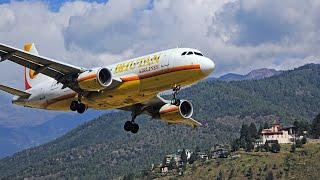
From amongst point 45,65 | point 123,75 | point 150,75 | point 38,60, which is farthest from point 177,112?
point 38,60

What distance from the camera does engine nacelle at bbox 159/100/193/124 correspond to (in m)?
72.5

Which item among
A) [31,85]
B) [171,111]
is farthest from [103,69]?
[31,85]

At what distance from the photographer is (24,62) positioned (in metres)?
65.0

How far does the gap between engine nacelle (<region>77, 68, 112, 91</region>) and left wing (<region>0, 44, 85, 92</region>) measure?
1.66 m

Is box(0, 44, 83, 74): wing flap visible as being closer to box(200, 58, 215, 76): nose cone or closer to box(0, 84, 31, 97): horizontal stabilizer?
box(0, 84, 31, 97): horizontal stabilizer

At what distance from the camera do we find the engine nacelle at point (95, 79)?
6278 cm

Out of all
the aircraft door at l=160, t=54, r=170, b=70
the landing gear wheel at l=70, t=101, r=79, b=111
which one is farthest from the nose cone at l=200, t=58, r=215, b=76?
the landing gear wheel at l=70, t=101, r=79, b=111

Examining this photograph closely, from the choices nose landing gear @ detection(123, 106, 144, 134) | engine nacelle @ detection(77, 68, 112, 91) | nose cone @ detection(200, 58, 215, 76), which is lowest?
nose landing gear @ detection(123, 106, 144, 134)

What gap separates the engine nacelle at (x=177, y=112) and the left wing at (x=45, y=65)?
1150 centimetres

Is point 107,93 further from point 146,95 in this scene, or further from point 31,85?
point 31,85

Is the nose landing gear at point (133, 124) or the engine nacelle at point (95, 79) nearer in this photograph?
the engine nacelle at point (95, 79)

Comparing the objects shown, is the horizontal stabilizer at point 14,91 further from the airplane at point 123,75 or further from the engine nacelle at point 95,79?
the engine nacelle at point 95,79

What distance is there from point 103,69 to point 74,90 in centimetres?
482

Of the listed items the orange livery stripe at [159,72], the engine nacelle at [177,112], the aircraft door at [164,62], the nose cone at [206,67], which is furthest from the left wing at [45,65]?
the nose cone at [206,67]
